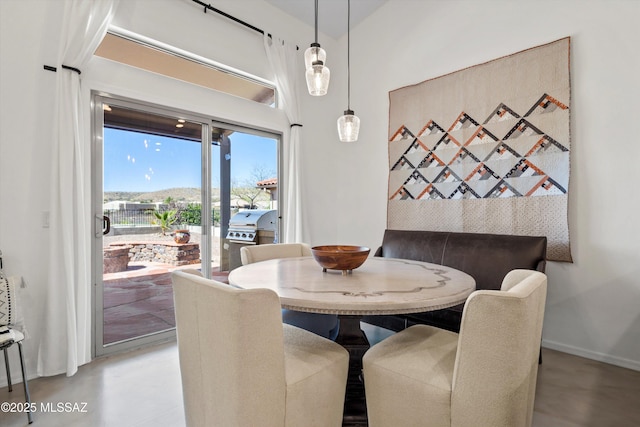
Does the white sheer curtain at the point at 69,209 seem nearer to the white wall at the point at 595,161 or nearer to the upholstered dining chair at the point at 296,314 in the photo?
the upholstered dining chair at the point at 296,314

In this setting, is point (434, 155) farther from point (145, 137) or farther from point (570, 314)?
point (145, 137)

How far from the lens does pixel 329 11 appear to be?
396 cm

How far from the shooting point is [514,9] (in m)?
2.95

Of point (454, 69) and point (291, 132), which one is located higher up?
point (454, 69)

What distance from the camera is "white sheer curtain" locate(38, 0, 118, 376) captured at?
223 centimetres

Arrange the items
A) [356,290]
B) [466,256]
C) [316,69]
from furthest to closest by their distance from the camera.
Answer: [466,256]
[316,69]
[356,290]

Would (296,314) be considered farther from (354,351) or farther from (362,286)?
(362,286)

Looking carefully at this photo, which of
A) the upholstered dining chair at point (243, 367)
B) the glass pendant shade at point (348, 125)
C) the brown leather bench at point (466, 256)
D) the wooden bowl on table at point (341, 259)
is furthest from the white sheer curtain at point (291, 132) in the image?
the upholstered dining chair at point (243, 367)

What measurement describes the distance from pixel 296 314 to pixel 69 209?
1705mm

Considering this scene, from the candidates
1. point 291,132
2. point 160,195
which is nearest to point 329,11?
point 291,132

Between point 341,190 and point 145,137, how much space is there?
7.90 ft

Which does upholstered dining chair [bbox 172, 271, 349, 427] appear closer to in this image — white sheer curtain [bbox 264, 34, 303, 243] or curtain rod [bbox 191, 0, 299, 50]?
white sheer curtain [bbox 264, 34, 303, 243]

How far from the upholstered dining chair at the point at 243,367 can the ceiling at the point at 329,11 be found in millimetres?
3565

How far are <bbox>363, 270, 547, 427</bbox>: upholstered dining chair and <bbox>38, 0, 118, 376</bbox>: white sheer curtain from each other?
2.11m
